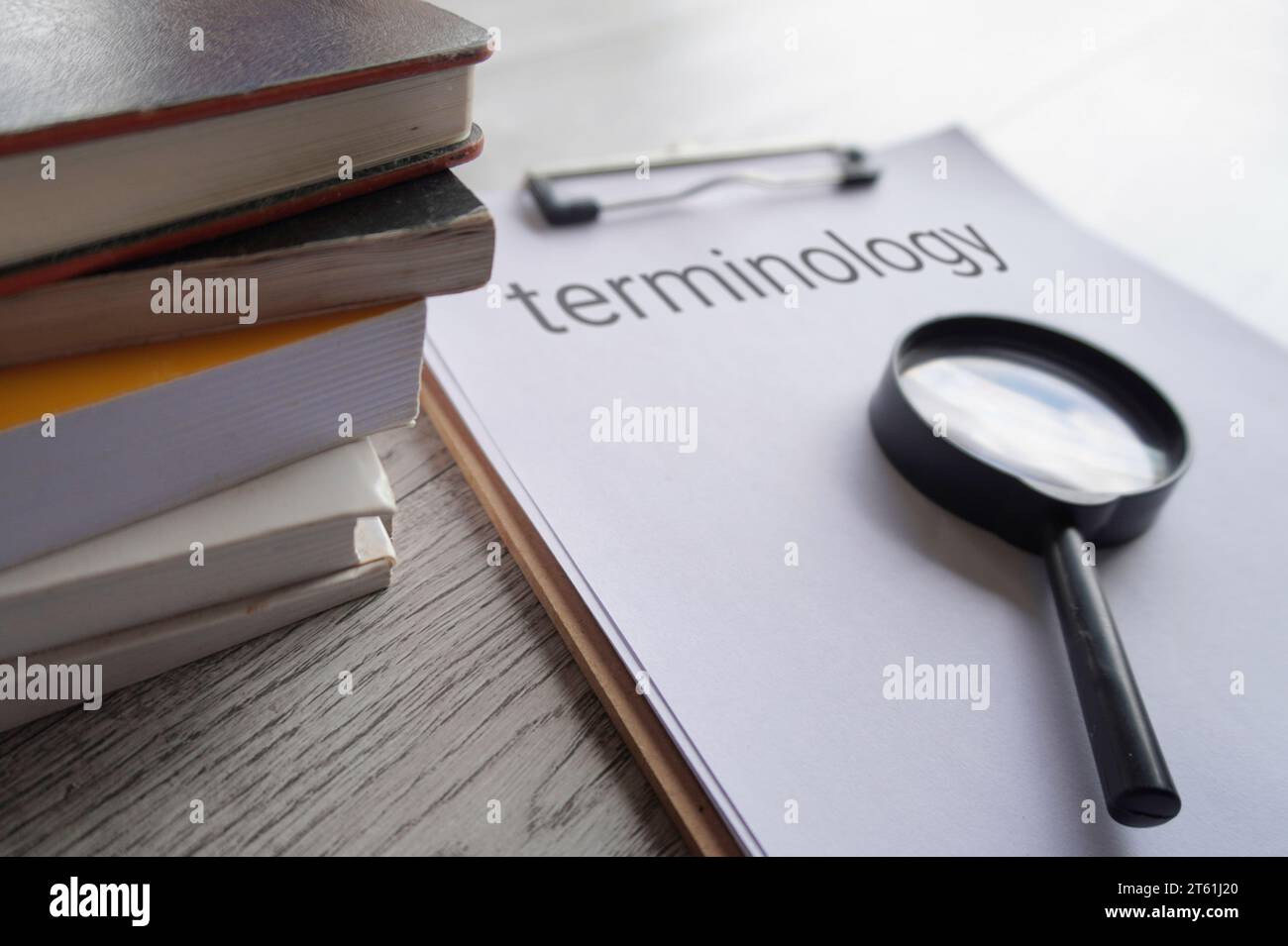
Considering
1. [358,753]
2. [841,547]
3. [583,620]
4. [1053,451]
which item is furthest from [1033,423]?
[358,753]

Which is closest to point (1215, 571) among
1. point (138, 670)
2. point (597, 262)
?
point (597, 262)

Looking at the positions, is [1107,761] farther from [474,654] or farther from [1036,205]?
[1036,205]

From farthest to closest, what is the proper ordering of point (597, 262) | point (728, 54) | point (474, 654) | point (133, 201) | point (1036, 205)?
point (728, 54) < point (1036, 205) < point (597, 262) < point (474, 654) < point (133, 201)

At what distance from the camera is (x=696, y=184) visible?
0.80 meters

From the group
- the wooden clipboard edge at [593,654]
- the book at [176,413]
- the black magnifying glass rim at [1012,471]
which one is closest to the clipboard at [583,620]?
the wooden clipboard edge at [593,654]

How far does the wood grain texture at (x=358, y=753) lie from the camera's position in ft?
1.29

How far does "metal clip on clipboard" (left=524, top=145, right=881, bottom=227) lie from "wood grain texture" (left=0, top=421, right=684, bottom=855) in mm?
345

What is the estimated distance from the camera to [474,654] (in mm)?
468

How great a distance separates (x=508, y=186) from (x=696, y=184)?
0.14 metres

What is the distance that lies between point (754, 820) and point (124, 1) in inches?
16.4

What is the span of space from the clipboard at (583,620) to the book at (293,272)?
0.46 ft

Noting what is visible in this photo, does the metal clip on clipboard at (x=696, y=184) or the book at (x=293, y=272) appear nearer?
the book at (x=293, y=272)

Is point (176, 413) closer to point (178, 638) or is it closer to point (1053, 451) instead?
point (178, 638)

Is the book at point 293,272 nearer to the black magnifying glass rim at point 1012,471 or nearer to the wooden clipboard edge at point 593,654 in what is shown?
the wooden clipboard edge at point 593,654
